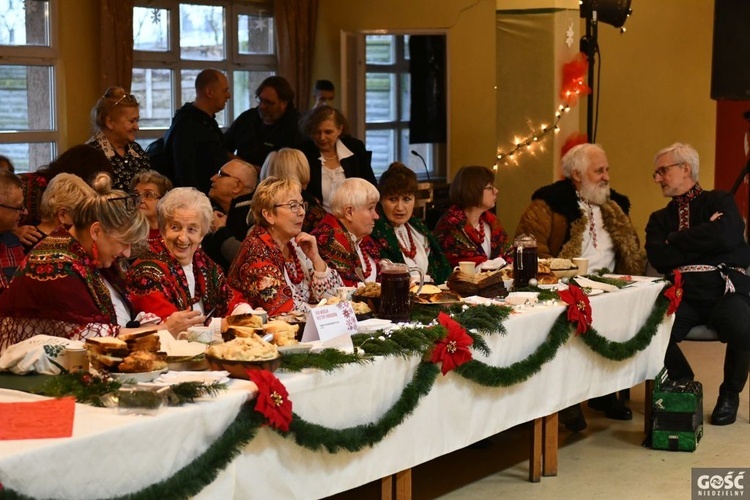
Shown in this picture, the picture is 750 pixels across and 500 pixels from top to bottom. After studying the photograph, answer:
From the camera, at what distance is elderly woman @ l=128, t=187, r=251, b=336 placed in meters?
3.89

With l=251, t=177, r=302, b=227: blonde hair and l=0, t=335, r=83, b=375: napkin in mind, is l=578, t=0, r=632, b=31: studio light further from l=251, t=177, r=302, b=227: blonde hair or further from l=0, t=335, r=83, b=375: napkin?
l=0, t=335, r=83, b=375: napkin

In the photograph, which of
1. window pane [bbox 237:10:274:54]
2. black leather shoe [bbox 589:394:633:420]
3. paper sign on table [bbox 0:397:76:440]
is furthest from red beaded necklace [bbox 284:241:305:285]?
window pane [bbox 237:10:274:54]

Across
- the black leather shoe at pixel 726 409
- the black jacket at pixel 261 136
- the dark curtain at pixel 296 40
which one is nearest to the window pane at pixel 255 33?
the dark curtain at pixel 296 40

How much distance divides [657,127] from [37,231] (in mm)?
6743

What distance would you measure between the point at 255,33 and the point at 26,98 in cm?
212

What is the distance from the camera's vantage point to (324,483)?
11.0 feet

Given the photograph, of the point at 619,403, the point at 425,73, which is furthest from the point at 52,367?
the point at 425,73

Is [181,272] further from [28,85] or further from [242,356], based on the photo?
[28,85]

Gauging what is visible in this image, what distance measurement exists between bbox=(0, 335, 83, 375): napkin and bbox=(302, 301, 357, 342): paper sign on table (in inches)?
28.5

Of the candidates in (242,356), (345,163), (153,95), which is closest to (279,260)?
(242,356)

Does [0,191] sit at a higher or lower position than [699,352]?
higher

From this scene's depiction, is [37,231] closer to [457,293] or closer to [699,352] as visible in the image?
[457,293]

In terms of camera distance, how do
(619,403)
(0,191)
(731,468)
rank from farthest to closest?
(619,403), (731,468), (0,191)

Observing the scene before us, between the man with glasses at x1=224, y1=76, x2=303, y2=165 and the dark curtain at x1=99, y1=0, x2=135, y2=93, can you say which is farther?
the dark curtain at x1=99, y1=0, x2=135, y2=93
